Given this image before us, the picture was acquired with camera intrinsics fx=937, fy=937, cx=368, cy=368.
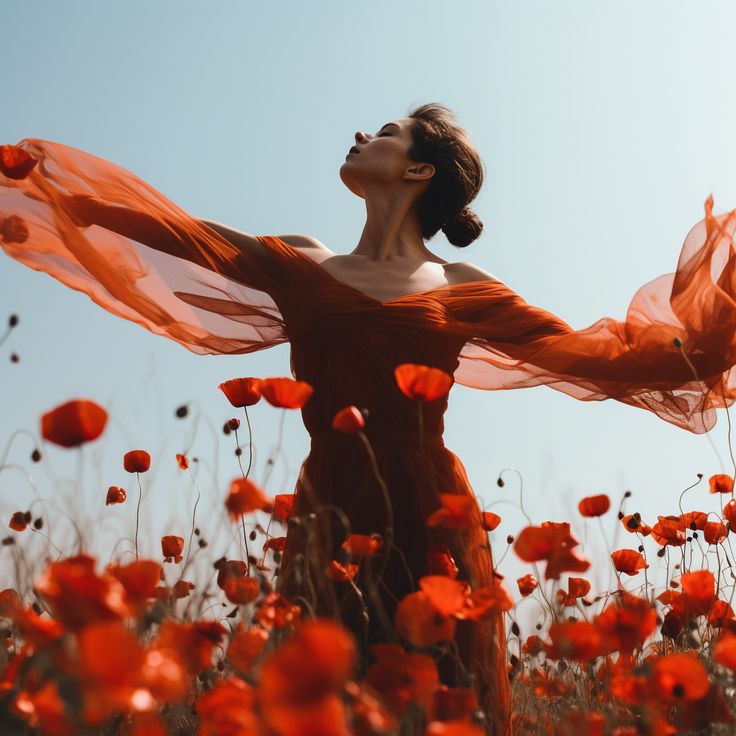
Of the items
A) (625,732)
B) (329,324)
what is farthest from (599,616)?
(329,324)

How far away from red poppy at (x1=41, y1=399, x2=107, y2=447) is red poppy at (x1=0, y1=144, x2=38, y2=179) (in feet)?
3.79

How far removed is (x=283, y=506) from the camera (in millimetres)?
2242

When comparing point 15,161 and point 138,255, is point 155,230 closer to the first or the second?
point 138,255

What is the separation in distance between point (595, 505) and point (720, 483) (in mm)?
743

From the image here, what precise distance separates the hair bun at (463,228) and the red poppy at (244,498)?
6.09 feet

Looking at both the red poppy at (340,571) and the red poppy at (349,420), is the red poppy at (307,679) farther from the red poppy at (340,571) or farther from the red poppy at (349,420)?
the red poppy at (340,571)

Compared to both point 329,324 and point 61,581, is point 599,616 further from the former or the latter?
point 329,324

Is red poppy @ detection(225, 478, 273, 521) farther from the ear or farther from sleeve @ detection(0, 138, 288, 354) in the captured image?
the ear

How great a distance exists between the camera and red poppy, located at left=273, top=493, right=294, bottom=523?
7.16 ft

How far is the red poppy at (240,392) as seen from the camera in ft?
7.43

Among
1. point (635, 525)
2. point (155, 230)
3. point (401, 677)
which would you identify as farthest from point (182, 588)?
point (635, 525)

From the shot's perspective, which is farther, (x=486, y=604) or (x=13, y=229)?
(x=13, y=229)

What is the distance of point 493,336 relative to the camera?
2.71 m

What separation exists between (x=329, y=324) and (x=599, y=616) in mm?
1339
